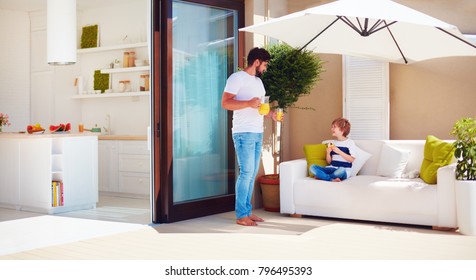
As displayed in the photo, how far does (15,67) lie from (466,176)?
7.36m

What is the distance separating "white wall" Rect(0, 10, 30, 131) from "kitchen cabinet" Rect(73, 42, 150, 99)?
1043 mm

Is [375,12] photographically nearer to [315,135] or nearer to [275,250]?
[275,250]

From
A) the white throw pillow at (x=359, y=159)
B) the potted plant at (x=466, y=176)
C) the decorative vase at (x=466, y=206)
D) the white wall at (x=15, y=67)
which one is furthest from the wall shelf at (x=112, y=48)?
the decorative vase at (x=466, y=206)

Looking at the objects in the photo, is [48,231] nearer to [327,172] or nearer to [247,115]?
[247,115]

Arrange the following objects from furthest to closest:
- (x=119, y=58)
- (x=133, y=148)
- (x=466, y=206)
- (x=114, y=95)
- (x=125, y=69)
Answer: (x=119, y=58)
(x=114, y=95)
(x=125, y=69)
(x=133, y=148)
(x=466, y=206)

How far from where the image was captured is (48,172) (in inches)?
278

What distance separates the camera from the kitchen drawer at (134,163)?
8352 millimetres

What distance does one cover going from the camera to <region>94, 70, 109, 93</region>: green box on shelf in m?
9.38

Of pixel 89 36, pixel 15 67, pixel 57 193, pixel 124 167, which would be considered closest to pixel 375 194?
pixel 57 193

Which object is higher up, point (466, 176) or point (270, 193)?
point (466, 176)

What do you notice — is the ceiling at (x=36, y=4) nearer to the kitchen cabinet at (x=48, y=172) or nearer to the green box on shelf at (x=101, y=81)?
the green box on shelf at (x=101, y=81)

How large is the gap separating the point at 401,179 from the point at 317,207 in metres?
0.88

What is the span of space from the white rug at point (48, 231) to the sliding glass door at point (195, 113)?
0.58 meters

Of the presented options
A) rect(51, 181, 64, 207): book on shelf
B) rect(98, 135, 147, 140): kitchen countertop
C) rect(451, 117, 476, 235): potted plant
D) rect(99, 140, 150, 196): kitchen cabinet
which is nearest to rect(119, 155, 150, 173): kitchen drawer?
rect(99, 140, 150, 196): kitchen cabinet
